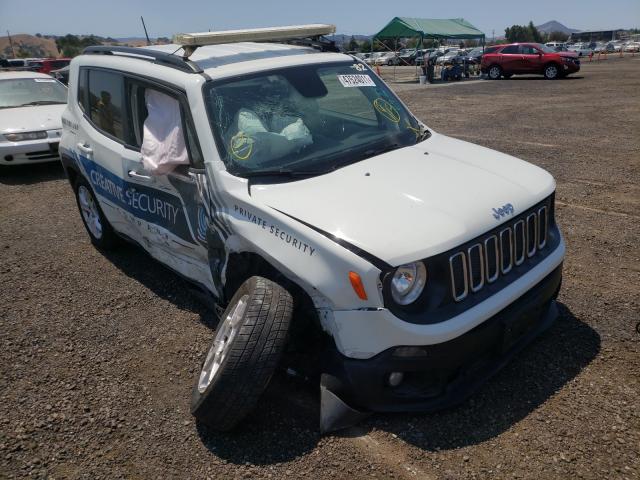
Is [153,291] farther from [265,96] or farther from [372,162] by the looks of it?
[372,162]

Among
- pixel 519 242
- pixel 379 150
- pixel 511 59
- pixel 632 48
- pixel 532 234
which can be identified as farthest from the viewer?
pixel 632 48

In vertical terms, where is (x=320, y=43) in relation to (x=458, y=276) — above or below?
above

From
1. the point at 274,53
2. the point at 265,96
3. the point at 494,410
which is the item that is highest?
the point at 274,53

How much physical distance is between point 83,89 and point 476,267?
13.4 feet

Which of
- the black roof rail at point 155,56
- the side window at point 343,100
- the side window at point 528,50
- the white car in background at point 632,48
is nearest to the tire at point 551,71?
the side window at point 528,50

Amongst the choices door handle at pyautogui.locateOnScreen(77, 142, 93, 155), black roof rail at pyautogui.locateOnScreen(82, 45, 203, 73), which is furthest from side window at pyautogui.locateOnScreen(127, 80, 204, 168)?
door handle at pyautogui.locateOnScreen(77, 142, 93, 155)

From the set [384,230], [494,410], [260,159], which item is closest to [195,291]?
[260,159]

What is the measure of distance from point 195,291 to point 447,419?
202cm

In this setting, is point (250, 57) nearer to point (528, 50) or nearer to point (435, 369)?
point (435, 369)

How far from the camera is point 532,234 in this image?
125 inches

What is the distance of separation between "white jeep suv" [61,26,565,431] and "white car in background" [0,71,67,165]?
209 inches

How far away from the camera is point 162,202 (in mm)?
3918

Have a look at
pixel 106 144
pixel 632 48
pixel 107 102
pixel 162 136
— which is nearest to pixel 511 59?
pixel 107 102

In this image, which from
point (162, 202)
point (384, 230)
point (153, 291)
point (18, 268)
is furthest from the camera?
point (18, 268)
